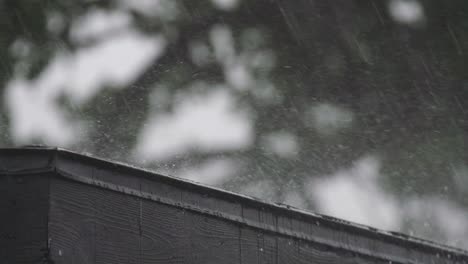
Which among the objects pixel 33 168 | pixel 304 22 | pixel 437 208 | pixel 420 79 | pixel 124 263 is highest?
pixel 304 22

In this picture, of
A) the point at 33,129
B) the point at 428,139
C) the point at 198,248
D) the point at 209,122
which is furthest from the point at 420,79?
the point at 198,248

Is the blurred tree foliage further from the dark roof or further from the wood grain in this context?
the wood grain

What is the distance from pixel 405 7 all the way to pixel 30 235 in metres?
3.42

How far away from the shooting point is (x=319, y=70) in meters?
3.79

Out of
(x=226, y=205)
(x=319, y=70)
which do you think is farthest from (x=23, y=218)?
(x=319, y=70)

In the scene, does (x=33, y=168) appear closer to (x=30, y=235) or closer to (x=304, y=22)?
(x=30, y=235)

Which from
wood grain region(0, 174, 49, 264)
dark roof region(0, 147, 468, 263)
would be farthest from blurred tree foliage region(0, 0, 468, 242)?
wood grain region(0, 174, 49, 264)

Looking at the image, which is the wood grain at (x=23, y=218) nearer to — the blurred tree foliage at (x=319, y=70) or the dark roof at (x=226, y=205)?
the dark roof at (x=226, y=205)

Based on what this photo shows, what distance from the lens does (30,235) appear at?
957 mm

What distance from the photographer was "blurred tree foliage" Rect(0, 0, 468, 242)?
376 cm

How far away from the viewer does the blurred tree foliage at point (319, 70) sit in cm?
376

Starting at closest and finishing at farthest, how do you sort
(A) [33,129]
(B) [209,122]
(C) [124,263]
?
(C) [124,263] → (A) [33,129] → (B) [209,122]

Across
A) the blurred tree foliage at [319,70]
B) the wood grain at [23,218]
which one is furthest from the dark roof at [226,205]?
the blurred tree foliage at [319,70]

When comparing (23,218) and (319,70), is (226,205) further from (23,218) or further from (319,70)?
(319,70)
